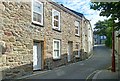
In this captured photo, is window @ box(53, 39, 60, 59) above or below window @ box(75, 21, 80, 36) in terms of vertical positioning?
below

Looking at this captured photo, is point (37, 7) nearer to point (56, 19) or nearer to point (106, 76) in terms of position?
point (56, 19)

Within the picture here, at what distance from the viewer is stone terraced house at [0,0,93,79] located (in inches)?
554

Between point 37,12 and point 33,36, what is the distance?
1985 mm

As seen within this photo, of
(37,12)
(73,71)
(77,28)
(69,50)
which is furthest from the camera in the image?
Answer: (77,28)

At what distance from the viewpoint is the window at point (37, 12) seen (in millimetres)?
17709

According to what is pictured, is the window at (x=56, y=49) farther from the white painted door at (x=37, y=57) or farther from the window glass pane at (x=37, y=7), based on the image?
the window glass pane at (x=37, y=7)

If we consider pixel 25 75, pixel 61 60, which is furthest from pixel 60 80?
pixel 61 60

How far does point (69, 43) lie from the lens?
27750 millimetres

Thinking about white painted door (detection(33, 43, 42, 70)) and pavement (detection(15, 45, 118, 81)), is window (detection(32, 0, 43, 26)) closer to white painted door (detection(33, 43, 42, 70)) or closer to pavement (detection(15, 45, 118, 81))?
white painted door (detection(33, 43, 42, 70))

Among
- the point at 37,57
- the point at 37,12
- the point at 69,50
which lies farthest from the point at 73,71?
the point at 69,50

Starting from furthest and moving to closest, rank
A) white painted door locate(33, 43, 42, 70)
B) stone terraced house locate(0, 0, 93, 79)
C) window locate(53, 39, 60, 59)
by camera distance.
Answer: window locate(53, 39, 60, 59) < white painted door locate(33, 43, 42, 70) < stone terraced house locate(0, 0, 93, 79)

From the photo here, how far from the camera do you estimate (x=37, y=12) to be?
18375 millimetres

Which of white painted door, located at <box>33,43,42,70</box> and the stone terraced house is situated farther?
white painted door, located at <box>33,43,42,70</box>

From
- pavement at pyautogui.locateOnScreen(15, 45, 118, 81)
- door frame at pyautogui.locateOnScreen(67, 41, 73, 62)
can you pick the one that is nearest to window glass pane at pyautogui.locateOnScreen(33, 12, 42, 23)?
pavement at pyautogui.locateOnScreen(15, 45, 118, 81)
